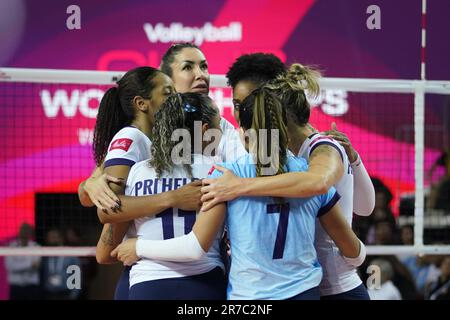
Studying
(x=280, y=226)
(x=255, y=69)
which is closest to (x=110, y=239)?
(x=280, y=226)

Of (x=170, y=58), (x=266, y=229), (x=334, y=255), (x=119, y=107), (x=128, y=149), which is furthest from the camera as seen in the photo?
(x=170, y=58)

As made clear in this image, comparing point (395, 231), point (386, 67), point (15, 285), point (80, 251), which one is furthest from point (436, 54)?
point (15, 285)

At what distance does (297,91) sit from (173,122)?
0.52 m

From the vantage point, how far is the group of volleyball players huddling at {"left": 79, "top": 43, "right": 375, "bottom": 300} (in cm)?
270

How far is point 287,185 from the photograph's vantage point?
2693 mm

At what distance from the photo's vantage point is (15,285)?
624cm

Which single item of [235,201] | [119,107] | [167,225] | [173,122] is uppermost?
[119,107]

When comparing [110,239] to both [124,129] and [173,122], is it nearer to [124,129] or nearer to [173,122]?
[124,129]

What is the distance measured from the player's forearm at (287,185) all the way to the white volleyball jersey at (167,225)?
329mm

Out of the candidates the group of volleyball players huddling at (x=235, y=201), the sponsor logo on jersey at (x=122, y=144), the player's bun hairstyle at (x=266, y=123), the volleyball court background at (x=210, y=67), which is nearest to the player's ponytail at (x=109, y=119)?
the group of volleyball players huddling at (x=235, y=201)

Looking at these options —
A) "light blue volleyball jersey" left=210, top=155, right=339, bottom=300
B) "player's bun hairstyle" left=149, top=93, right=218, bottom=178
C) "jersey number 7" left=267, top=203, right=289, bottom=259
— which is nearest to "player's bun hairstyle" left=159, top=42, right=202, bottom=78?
"player's bun hairstyle" left=149, top=93, right=218, bottom=178

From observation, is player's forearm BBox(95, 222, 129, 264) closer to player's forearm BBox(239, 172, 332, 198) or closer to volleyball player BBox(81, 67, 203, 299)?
volleyball player BBox(81, 67, 203, 299)

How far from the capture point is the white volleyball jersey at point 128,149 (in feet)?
10.4
